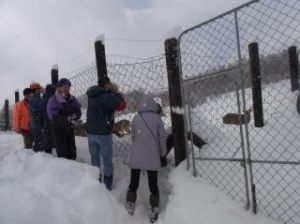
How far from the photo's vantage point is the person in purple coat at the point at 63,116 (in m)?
6.82

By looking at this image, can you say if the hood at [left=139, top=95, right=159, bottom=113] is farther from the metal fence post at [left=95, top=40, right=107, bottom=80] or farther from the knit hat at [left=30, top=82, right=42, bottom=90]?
the knit hat at [left=30, top=82, right=42, bottom=90]

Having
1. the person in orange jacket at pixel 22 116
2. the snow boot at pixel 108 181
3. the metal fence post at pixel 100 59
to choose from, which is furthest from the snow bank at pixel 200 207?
the person in orange jacket at pixel 22 116

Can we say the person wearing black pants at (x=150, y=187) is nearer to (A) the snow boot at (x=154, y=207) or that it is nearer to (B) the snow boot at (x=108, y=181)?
(A) the snow boot at (x=154, y=207)

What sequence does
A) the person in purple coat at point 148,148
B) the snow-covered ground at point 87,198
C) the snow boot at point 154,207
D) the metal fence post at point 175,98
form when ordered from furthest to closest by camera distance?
1. the metal fence post at point 175,98
2. the person in purple coat at point 148,148
3. the snow boot at point 154,207
4. the snow-covered ground at point 87,198

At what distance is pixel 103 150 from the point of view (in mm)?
6207

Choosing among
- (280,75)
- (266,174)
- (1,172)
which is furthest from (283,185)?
(1,172)

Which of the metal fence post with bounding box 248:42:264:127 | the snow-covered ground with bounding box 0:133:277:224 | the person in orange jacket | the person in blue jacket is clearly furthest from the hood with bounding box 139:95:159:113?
the person in orange jacket

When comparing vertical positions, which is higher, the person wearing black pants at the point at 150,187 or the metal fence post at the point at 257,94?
the metal fence post at the point at 257,94

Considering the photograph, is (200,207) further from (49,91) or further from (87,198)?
(49,91)

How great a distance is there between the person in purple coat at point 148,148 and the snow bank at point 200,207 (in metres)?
0.27

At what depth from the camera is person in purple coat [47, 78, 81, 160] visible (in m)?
6.82

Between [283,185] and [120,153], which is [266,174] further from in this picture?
[120,153]

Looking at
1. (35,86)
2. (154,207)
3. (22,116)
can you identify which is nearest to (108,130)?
(154,207)

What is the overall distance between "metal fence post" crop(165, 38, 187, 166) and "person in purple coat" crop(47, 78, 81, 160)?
155 cm
